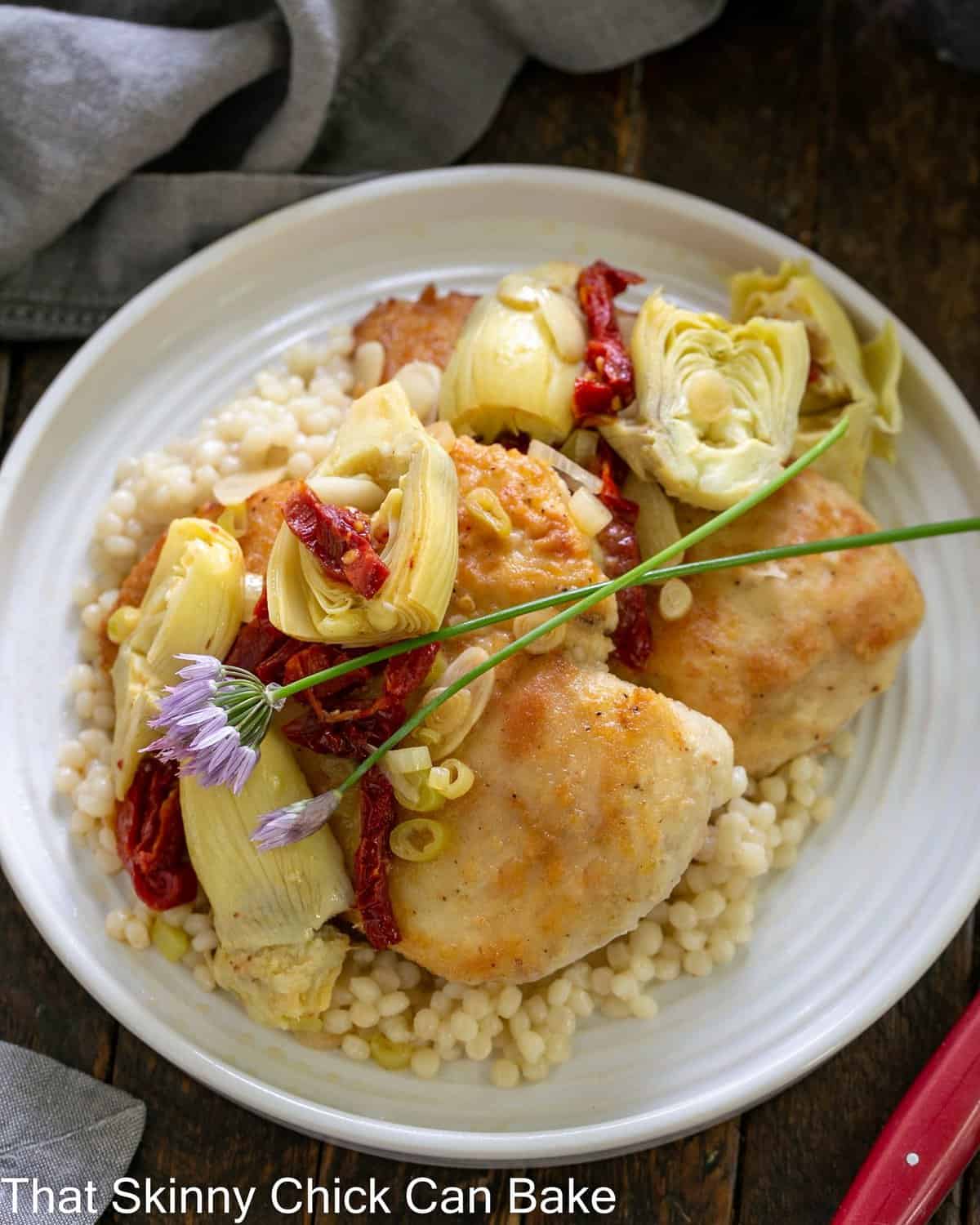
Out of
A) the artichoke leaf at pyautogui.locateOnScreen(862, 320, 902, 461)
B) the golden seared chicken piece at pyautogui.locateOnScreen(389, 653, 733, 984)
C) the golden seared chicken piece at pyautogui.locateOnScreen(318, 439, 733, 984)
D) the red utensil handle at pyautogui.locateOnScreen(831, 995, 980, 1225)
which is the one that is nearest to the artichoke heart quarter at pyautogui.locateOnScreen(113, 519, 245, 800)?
the golden seared chicken piece at pyautogui.locateOnScreen(318, 439, 733, 984)

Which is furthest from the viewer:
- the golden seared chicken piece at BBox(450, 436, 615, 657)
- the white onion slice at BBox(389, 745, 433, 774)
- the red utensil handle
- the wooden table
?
the wooden table

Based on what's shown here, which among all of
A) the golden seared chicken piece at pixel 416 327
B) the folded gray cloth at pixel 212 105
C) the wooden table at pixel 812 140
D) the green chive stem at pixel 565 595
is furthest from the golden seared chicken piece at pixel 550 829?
the folded gray cloth at pixel 212 105

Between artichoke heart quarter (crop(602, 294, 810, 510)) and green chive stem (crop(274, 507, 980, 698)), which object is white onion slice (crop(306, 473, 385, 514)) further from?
artichoke heart quarter (crop(602, 294, 810, 510))

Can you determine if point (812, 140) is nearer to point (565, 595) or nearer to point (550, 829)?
point (565, 595)

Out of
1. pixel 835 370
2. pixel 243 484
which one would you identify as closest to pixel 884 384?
pixel 835 370

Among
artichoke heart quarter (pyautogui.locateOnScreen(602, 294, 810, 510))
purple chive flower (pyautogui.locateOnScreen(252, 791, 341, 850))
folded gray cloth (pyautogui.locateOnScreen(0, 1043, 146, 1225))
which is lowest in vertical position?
folded gray cloth (pyautogui.locateOnScreen(0, 1043, 146, 1225))

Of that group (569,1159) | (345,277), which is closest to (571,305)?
(345,277)
